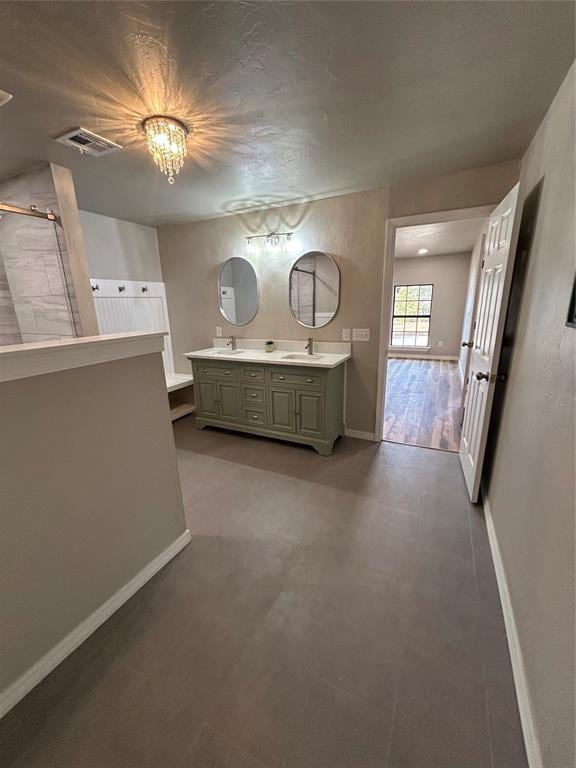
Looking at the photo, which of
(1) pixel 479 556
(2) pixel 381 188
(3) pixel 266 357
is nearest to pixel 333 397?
(3) pixel 266 357

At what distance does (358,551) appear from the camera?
5.87 ft

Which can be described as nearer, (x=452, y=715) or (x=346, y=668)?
(x=452, y=715)

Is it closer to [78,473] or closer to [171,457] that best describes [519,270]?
[171,457]

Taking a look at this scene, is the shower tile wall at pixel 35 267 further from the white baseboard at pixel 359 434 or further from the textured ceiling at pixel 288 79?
the white baseboard at pixel 359 434

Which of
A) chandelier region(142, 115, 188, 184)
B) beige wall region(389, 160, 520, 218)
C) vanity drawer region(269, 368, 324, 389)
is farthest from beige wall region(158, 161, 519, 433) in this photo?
chandelier region(142, 115, 188, 184)

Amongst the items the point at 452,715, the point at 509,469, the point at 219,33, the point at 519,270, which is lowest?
the point at 452,715

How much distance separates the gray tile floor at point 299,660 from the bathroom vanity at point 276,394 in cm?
94

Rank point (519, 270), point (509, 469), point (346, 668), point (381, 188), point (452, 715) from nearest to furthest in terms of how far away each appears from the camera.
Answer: point (452, 715), point (346, 668), point (509, 469), point (519, 270), point (381, 188)

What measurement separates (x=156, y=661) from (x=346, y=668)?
772mm

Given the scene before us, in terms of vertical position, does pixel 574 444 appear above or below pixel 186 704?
above

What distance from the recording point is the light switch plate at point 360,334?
9.77ft

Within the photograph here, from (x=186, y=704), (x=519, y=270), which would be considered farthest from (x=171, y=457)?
(x=519, y=270)

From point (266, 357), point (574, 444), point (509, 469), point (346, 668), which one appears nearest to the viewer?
point (574, 444)

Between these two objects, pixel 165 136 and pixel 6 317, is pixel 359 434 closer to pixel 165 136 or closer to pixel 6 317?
pixel 165 136
